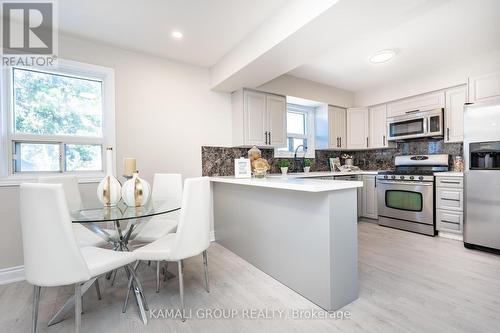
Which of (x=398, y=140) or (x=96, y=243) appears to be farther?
(x=398, y=140)

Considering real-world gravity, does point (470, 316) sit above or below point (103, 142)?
below

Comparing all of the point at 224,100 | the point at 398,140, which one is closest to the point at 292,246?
the point at 224,100

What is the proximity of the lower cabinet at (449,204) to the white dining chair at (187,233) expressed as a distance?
3.33m

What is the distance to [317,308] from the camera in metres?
1.64

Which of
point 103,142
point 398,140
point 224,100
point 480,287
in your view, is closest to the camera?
point 480,287

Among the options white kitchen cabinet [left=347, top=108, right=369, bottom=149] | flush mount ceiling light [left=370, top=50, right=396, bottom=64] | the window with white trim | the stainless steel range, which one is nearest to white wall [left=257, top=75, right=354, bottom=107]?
white kitchen cabinet [left=347, top=108, right=369, bottom=149]

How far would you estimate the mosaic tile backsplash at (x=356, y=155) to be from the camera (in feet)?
10.9

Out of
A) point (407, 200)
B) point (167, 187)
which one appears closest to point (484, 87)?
point (407, 200)

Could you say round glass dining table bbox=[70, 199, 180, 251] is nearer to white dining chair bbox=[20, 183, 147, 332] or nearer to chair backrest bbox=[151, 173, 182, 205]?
white dining chair bbox=[20, 183, 147, 332]

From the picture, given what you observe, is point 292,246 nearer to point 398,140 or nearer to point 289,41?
point 289,41

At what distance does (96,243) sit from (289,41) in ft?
7.97

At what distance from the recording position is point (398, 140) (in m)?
4.07

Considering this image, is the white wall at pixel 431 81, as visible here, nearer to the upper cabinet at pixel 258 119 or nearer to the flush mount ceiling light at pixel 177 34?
the upper cabinet at pixel 258 119

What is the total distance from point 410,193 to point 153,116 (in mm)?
3855
